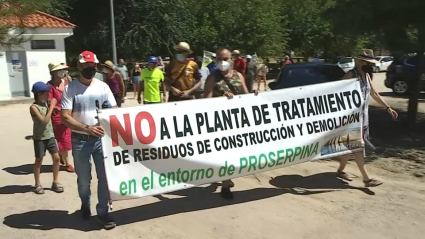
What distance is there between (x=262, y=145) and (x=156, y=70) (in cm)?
476

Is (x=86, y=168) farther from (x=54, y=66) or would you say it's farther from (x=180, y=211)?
(x=54, y=66)

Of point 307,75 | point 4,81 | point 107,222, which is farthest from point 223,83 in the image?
point 4,81

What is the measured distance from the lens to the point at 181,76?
6.73 metres

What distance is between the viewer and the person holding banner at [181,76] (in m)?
6.66

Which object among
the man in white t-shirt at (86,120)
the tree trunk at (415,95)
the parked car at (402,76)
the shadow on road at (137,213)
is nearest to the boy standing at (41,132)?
the shadow on road at (137,213)

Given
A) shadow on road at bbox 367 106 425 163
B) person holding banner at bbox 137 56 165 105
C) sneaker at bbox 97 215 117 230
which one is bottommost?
shadow on road at bbox 367 106 425 163

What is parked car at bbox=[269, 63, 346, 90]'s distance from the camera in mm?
10211

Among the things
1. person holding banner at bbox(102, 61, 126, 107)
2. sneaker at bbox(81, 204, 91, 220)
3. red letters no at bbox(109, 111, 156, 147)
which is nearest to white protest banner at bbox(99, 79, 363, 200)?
red letters no at bbox(109, 111, 156, 147)

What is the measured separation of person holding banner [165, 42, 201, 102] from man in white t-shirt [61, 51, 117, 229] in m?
1.75

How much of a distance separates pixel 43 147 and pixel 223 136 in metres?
2.40

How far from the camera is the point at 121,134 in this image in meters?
4.95

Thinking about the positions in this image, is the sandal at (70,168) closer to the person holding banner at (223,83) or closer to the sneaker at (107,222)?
the sneaker at (107,222)

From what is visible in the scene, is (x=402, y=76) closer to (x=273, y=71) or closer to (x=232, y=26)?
(x=232, y=26)

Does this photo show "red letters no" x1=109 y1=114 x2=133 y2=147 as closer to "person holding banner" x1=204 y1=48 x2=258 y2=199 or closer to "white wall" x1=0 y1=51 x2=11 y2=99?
"person holding banner" x1=204 y1=48 x2=258 y2=199
